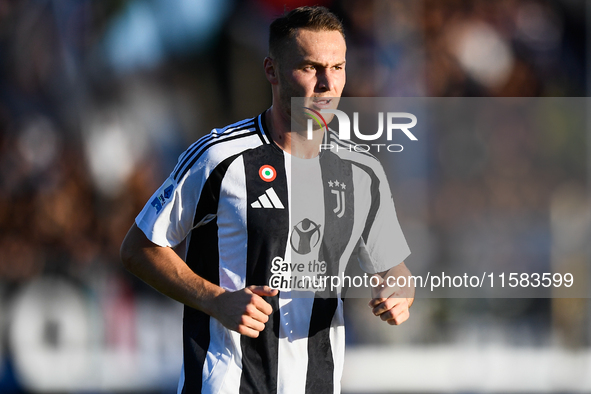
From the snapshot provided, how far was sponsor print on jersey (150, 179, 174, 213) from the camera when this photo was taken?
220cm

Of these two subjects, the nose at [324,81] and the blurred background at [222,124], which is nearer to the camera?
the nose at [324,81]

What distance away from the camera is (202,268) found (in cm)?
224

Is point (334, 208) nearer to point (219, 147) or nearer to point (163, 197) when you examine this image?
point (219, 147)

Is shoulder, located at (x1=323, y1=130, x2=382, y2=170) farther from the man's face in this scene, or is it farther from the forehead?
the forehead

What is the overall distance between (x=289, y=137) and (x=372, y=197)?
39cm

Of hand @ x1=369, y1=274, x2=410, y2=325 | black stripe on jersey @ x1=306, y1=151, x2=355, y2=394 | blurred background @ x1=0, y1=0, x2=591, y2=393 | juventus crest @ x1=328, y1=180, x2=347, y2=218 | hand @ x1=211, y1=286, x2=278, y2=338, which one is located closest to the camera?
hand @ x1=211, y1=286, x2=278, y2=338

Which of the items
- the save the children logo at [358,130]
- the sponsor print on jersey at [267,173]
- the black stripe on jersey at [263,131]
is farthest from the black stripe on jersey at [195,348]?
the save the children logo at [358,130]

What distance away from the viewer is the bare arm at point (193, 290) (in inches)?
77.2

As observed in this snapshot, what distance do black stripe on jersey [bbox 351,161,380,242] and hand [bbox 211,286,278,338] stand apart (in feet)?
1.92

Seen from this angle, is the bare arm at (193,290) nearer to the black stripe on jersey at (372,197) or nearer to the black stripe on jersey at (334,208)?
the black stripe on jersey at (334,208)

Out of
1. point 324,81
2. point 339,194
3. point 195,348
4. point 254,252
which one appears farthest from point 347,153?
point 195,348

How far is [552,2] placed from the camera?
4727mm

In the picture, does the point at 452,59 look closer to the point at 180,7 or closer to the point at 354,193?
the point at 180,7

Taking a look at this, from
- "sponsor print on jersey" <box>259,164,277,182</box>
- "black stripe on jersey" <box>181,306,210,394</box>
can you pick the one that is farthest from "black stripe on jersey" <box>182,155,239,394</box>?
"sponsor print on jersey" <box>259,164,277,182</box>
